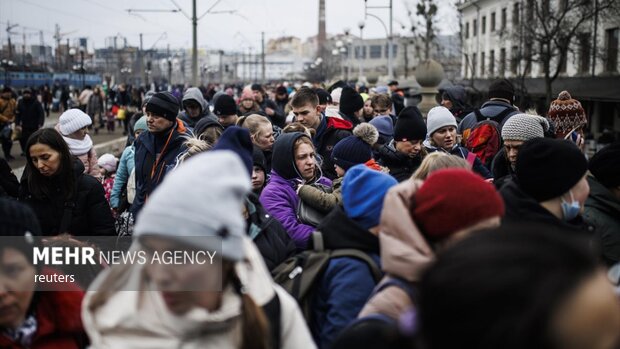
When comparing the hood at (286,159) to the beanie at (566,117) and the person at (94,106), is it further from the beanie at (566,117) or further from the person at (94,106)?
the person at (94,106)

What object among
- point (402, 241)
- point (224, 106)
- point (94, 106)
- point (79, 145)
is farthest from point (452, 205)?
point (94, 106)

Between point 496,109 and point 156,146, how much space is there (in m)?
4.05

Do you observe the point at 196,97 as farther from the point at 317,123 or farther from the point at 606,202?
the point at 606,202

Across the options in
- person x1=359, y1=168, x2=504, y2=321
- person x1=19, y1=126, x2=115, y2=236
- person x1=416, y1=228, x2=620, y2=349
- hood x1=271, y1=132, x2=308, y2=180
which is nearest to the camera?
person x1=416, y1=228, x2=620, y2=349

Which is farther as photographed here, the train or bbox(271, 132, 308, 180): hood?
the train

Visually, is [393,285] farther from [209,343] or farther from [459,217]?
[209,343]

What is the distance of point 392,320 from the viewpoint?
241cm

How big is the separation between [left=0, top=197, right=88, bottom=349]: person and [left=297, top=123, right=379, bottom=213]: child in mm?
2363

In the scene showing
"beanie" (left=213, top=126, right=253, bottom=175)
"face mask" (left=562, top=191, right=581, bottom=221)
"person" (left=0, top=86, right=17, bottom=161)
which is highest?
"beanie" (left=213, top=126, right=253, bottom=175)

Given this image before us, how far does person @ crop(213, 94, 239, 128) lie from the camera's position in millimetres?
9761

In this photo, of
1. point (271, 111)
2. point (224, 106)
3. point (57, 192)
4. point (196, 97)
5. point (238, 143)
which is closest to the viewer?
point (238, 143)

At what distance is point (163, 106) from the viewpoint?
670cm

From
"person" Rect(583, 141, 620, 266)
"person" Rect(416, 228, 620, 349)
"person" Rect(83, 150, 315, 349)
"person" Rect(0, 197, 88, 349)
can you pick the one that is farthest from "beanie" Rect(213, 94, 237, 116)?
"person" Rect(416, 228, 620, 349)

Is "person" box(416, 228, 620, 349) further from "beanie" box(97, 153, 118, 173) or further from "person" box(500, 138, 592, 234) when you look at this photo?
"beanie" box(97, 153, 118, 173)
